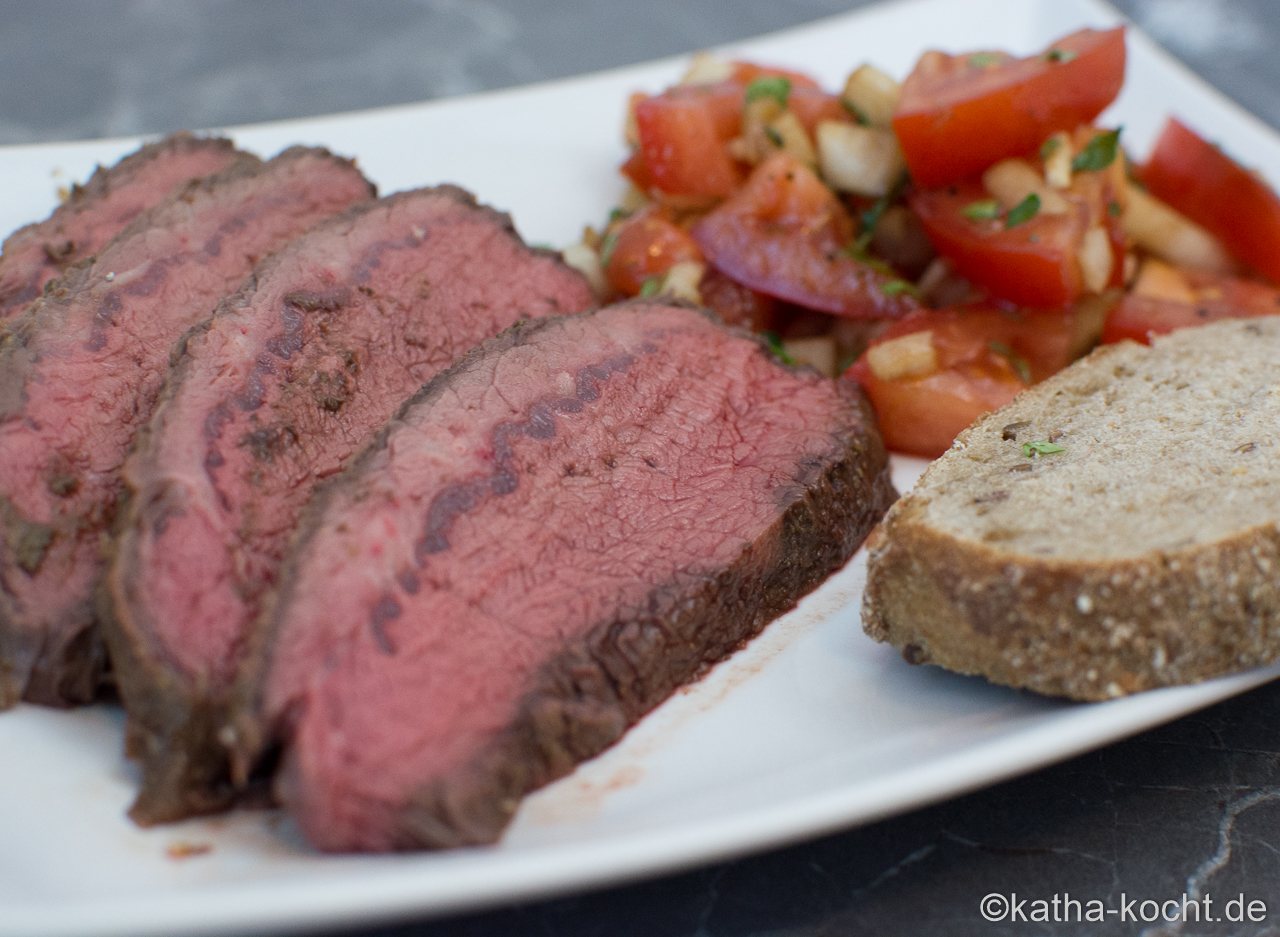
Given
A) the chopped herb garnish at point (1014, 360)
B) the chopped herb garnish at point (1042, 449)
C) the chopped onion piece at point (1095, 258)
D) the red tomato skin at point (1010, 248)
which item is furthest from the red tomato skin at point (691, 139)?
the chopped herb garnish at point (1042, 449)

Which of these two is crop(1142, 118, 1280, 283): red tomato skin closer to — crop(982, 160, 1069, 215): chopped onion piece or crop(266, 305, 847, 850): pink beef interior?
crop(982, 160, 1069, 215): chopped onion piece

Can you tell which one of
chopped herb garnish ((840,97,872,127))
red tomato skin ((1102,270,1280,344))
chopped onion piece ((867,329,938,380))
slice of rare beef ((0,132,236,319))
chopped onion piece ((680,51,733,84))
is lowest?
red tomato skin ((1102,270,1280,344))

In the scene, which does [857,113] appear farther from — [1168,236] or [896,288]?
[1168,236]

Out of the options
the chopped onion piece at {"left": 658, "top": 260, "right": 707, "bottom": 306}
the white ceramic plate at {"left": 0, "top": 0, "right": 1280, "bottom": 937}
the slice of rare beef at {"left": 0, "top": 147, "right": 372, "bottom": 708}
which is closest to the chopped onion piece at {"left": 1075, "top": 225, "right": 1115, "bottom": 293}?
the chopped onion piece at {"left": 658, "top": 260, "right": 707, "bottom": 306}

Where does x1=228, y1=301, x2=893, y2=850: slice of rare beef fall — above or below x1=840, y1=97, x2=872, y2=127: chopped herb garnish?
below

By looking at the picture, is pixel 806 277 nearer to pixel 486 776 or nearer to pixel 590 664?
pixel 590 664

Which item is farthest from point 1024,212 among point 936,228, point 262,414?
point 262,414

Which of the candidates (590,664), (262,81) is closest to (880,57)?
(262,81)
